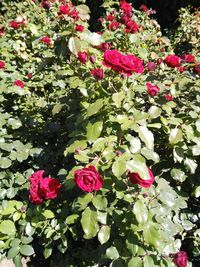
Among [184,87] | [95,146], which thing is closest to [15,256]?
[95,146]

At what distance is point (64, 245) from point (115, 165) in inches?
22.8

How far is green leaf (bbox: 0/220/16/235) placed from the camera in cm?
172

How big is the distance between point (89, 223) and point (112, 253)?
23 cm

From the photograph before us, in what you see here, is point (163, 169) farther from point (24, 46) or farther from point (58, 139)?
point (24, 46)

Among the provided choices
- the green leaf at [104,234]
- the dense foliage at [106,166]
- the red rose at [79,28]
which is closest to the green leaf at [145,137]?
the dense foliage at [106,166]

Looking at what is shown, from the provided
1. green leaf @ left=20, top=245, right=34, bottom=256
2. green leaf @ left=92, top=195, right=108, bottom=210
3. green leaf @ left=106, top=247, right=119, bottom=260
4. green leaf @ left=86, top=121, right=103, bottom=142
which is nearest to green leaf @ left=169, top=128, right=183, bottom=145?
green leaf @ left=86, top=121, right=103, bottom=142

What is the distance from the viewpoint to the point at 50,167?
2.30 m

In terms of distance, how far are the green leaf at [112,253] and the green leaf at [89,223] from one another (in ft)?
0.60

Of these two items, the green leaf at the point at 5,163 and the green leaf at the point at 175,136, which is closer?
the green leaf at the point at 175,136

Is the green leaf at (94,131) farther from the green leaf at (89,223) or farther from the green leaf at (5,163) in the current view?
the green leaf at (5,163)

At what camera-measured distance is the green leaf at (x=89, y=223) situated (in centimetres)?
148

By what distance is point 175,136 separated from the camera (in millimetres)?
1774

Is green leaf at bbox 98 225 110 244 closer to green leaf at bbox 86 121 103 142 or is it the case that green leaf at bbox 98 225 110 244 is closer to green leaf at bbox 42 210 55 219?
green leaf at bbox 42 210 55 219

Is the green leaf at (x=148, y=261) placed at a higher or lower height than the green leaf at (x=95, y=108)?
lower
